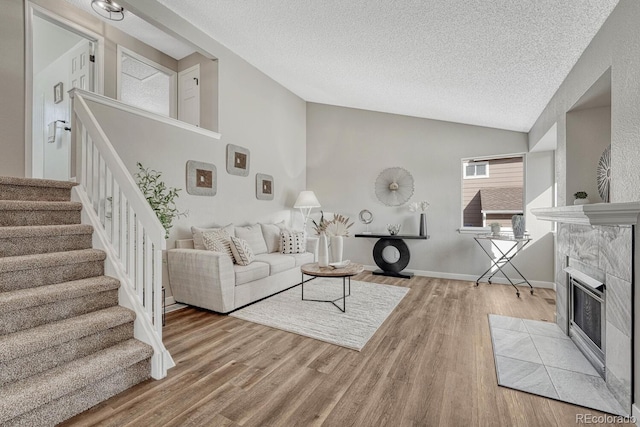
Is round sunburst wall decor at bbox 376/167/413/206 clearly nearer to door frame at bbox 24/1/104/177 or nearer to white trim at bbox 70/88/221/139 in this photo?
white trim at bbox 70/88/221/139

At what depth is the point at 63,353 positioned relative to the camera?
1.60 meters

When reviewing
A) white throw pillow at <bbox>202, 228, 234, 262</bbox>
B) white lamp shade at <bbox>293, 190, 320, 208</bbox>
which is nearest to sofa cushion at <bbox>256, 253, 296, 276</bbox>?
white throw pillow at <bbox>202, 228, 234, 262</bbox>

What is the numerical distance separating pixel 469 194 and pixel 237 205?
369 cm

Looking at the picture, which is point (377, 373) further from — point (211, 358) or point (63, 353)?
point (63, 353)

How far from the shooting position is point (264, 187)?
15.9ft

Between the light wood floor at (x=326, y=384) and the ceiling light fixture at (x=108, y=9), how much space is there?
11.8 ft

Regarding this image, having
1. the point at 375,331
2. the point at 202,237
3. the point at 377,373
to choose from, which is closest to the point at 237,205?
the point at 202,237

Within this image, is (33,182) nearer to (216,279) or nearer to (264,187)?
(216,279)

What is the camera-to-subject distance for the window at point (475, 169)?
4.61 m

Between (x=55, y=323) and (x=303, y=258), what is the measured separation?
113 inches

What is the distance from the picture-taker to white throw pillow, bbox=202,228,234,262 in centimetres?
327

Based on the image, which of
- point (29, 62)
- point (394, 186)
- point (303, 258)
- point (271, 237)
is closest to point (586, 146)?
point (394, 186)

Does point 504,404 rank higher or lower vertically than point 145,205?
lower

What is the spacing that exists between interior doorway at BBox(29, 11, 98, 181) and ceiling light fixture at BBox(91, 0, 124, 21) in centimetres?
36
